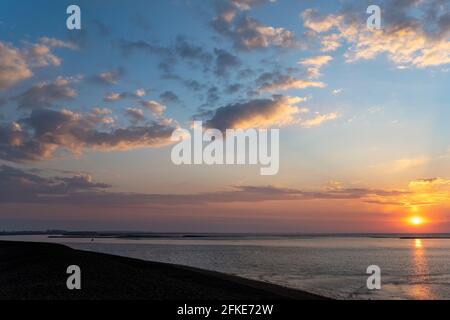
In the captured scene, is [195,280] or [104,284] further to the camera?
[195,280]
